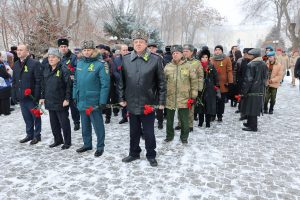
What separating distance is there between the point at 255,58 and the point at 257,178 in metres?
3.23

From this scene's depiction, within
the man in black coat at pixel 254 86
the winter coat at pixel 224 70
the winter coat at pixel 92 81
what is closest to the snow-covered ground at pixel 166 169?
the man in black coat at pixel 254 86

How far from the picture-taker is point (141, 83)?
4.30 metres

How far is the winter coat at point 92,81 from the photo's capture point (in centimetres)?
466

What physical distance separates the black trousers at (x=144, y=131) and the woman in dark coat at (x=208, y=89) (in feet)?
7.22

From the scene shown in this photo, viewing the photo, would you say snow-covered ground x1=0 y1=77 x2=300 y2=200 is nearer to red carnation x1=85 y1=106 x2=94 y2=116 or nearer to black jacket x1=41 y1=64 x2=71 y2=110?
red carnation x1=85 y1=106 x2=94 y2=116

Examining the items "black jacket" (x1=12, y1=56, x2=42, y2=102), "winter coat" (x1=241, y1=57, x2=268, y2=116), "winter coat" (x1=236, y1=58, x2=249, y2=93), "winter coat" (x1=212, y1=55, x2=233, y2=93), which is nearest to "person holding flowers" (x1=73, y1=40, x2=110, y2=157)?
"black jacket" (x1=12, y1=56, x2=42, y2=102)

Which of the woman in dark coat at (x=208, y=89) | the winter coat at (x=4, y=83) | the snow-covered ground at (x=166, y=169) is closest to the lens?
the snow-covered ground at (x=166, y=169)

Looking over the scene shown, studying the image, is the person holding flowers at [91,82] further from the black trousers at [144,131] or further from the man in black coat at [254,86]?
the man in black coat at [254,86]

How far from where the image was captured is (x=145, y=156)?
5.02 meters

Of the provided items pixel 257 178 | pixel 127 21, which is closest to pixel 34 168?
pixel 257 178

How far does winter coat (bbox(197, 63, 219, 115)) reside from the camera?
6.47 meters

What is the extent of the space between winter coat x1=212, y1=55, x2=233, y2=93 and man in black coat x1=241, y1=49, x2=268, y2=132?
0.90 metres

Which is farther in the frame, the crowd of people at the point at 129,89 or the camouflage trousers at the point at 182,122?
the camouflage trousers at the point at 182,122

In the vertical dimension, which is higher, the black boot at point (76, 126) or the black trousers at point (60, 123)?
the black trousers at point (60, 123)
